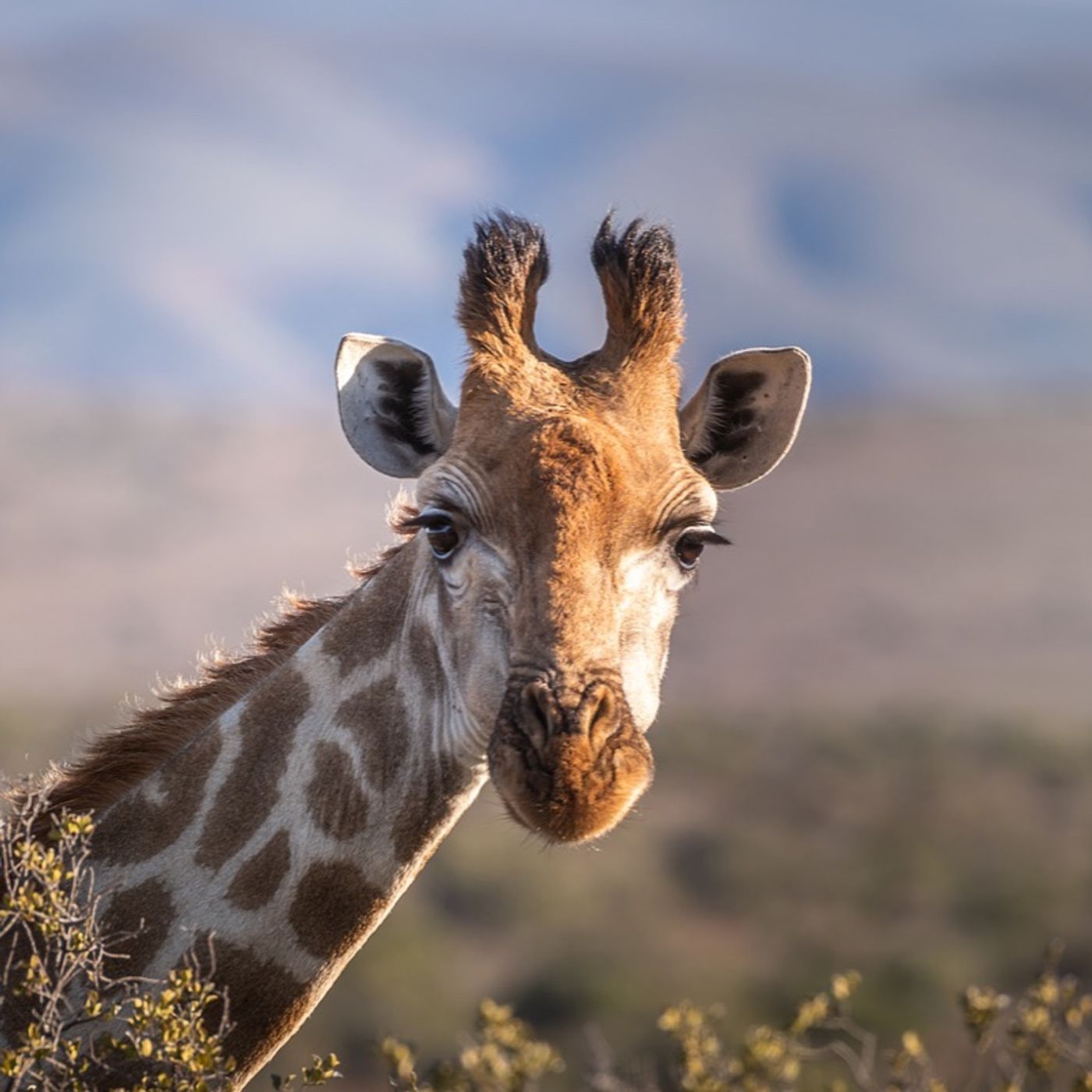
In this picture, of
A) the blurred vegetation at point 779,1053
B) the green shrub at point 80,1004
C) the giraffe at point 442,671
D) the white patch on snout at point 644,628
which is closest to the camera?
the green shrub at point 80,1004

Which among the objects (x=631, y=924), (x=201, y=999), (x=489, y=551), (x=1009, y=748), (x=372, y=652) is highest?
(x=489, y=551)

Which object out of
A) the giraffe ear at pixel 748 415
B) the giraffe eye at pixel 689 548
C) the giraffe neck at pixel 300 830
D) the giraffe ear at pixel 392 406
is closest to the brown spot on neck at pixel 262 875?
the giraffe neck at pixel 300 830

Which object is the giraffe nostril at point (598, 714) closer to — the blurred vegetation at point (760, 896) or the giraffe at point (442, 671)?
the giraffe at point (442, 671)

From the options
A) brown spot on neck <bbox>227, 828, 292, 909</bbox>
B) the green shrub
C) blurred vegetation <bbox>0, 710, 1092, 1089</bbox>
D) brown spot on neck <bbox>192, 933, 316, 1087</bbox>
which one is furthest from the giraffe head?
blurred vegetation <bbox>0, 710, 1092, 1089</bbox>

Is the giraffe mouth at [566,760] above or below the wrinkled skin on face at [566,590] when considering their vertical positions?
below

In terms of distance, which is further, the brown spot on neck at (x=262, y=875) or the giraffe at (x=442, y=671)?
the brown spot on neck at (x=262, y=875)

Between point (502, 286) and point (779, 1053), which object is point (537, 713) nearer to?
point (502, 286)

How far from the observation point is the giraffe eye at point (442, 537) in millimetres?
6535

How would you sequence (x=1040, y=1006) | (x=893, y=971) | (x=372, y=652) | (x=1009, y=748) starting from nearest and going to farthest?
1. (x=372, y=652)
2. (x=1040, y=1006)
3. (x=893, y=971)
4. (x=1009, y=748)

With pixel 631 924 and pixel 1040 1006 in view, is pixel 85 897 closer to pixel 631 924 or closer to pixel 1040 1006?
pixel 1040 1006

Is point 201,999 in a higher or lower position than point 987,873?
higher

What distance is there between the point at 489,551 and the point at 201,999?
1.96 meters

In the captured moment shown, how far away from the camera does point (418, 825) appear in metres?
6.60

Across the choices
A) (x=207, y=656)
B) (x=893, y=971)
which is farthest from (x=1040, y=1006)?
(x=893, y=971)
